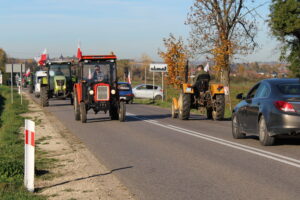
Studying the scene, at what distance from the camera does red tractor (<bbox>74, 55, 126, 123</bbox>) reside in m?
22.4

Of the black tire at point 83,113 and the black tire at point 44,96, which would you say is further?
the black tire at point 44,96

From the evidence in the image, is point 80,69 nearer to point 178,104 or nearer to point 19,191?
point 178,104

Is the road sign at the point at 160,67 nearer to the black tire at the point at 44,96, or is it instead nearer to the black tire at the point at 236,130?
the black tire at the point at 44,96

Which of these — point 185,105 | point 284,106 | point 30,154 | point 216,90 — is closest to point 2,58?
point 185,105

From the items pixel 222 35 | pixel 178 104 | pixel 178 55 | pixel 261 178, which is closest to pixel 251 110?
pixel 261 178

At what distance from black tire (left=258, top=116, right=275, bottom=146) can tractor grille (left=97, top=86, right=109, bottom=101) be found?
33.4ft

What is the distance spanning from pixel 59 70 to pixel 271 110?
27.3 m

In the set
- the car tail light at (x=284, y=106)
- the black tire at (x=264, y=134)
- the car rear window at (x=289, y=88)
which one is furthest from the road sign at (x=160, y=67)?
the car tail light at (x=284, y=106)

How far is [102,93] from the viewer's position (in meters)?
22.5

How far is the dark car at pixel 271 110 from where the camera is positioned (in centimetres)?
1220

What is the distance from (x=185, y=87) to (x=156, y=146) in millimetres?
8704

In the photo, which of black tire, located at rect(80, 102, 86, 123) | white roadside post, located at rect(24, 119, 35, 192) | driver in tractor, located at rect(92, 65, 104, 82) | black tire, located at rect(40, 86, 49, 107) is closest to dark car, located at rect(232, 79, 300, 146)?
white roadside post, located at rect(24, 119, 35, 192)

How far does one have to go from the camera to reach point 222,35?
123 feet

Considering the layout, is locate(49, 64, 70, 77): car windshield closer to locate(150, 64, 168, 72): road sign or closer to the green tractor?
the green tractor
